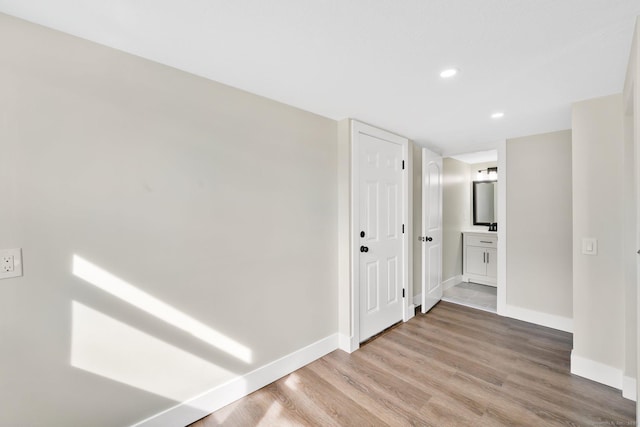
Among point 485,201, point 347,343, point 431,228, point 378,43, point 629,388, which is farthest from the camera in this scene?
point 485,201

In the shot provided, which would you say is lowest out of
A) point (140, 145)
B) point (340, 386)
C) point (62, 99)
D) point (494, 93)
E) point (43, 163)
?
point (340, 386)

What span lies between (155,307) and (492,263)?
15.4ft

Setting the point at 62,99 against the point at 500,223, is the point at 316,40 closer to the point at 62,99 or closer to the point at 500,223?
the point at 62,99

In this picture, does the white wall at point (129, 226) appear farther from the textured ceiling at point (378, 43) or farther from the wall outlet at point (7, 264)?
the textured ceiling at point (378, 43)

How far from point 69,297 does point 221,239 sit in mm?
797

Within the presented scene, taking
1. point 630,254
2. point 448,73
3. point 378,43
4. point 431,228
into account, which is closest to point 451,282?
point 431,228

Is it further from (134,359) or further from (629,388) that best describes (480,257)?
(134,359)

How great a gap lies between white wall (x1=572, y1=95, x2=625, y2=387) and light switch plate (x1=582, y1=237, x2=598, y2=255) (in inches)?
0.9

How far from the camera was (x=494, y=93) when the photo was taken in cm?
196

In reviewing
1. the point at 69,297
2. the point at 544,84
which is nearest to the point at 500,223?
the point at 544,84

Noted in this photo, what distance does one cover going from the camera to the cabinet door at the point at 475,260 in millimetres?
4430

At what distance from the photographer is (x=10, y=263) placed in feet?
3.91

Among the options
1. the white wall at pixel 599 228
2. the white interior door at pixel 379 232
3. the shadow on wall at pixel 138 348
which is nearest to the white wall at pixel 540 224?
the white wall at pixel 599 228

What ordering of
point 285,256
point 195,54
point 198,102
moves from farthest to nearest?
point 285,256 → point 198,102 → point 195,54
